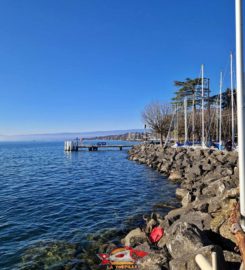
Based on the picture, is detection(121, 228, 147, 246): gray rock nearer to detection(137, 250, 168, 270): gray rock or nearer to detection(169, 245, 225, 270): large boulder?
detection(137, 250, 168, 270): gray rock

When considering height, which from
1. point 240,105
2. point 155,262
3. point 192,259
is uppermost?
point 240,105

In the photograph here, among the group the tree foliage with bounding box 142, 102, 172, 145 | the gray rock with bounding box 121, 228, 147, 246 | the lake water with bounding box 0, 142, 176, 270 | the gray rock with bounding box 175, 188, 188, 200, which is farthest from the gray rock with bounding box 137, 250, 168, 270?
the tree foliage with bounding box 142, 102, 172, 145

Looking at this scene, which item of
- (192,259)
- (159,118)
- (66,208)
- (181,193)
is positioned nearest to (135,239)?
(192,259)

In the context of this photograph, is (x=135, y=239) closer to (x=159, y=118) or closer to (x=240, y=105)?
(x=240, y=105)

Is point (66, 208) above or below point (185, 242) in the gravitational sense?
below

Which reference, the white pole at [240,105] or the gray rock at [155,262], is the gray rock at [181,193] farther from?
the white pole at [240,105]

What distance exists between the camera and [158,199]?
13156mm

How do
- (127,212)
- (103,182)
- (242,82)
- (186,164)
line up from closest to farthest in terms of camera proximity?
(242,82)
(127,212)
(103,182)
(186,164)

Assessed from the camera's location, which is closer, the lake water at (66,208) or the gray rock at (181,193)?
the lake water at (66,208)

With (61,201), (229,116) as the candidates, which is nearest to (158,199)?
(61,201)

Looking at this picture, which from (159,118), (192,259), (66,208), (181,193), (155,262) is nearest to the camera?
(192,259)

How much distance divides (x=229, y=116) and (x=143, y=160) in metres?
17.7

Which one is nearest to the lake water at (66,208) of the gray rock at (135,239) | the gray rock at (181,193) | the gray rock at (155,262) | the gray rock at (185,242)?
the gray rock at (181,193)

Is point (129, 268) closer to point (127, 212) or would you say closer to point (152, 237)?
point (152, 237)
